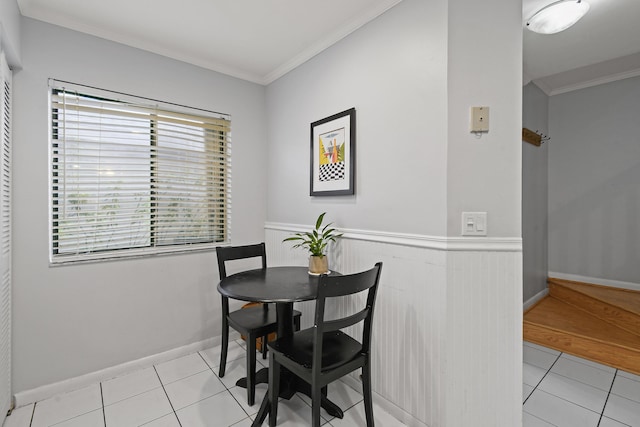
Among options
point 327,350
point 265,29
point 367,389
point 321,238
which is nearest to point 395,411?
point 367,389

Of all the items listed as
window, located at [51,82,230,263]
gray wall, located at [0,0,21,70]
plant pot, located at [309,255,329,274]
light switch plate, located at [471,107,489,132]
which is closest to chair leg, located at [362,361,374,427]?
plant pot, located at [309,255,329,274]

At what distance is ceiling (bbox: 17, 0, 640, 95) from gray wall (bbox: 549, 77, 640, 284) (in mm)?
552

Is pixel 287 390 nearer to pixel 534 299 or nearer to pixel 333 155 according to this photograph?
pixel 333 155

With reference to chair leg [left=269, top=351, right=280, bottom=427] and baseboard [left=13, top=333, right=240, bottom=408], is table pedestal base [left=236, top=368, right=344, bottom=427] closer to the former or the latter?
chair leg [left=269, top=351, right=280, bottom=427]

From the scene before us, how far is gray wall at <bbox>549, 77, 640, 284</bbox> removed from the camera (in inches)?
124

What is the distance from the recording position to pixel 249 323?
78.6 inches

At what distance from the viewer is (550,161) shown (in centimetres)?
369

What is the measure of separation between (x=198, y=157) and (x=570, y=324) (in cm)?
388

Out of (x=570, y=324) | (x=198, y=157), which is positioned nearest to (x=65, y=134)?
(x=198, y=157)

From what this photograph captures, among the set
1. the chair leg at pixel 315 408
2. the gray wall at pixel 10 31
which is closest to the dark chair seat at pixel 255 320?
the chair leg at pixel 315 408

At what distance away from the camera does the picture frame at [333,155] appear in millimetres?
2084

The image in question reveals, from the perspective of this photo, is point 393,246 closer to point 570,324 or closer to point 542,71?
point 570,324

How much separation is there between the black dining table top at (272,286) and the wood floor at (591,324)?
8.08 feet

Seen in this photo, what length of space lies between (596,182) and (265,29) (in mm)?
3890
